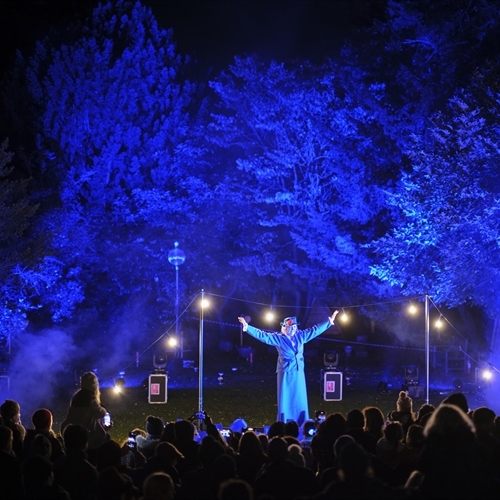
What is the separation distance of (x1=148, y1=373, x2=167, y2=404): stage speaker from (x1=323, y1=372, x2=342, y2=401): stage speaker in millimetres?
3897

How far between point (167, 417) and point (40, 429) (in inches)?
369

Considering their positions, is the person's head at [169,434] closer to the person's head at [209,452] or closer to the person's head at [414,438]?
the person's head at [209,452]

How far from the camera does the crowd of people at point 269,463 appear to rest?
5734 mm

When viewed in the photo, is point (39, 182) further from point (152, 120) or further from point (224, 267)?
point (224, 267)

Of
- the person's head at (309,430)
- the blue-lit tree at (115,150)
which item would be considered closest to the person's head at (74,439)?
the person's head at (309,430)

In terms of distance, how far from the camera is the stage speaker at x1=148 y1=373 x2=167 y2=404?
19.1m

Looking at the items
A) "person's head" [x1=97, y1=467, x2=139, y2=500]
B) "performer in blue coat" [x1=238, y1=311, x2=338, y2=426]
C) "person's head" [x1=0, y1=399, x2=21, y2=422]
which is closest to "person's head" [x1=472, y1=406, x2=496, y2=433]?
"person's head" [x1=97, y1=467, x2=139, y2=500]

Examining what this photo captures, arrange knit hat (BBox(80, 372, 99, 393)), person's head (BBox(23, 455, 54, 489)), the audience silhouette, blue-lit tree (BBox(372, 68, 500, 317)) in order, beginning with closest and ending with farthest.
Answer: the audience silhouette → person's head (BBox(23, 455, 54, 489)) → knit hat (BBox(80, 372, 99, 393)) → blue-lit tree (BBox(372, 68, 500, 317))

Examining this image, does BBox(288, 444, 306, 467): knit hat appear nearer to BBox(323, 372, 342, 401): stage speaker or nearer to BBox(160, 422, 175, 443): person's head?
BBox(160, 422, 175, 443): person's head

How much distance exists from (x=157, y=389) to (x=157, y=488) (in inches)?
530

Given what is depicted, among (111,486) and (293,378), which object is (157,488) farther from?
(293,378)


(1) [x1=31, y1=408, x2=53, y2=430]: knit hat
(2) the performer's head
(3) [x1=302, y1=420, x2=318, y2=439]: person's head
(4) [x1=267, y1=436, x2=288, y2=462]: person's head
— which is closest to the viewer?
(4) [x1=267, y1=436, x2=288, y2=462]: person's head

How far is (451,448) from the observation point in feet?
19.2

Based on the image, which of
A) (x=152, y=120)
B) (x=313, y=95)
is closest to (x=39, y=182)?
(x=152, y=120)
